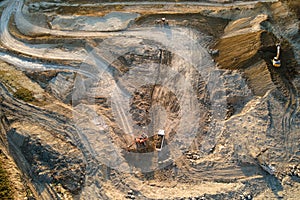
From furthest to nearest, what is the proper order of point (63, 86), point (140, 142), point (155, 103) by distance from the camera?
point (63, 86)
point (155, 103)
point (140, 142)

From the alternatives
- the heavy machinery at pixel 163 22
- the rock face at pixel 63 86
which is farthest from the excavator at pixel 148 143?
the heavy machinery at pixel 163 22

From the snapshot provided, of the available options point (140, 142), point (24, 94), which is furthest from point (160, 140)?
point (24, 94)

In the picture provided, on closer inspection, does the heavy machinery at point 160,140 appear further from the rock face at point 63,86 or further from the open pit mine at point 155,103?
the rock face at point 63,86

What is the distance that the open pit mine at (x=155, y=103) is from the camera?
2022 centimetres

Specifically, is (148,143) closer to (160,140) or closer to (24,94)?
(160,140)

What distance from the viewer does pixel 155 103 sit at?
23438 mm

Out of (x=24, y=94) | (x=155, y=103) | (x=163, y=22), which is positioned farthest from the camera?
(x=163, y=22)

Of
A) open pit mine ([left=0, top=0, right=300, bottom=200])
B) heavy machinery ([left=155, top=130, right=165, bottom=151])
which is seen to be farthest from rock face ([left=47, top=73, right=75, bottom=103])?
heavy machinery ([left=155, top=130, right=165, bottom=151])

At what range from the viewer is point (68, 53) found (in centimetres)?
2623

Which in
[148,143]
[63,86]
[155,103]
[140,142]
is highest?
[63,86]

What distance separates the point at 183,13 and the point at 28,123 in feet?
52.5

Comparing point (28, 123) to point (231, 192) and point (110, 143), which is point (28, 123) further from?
point (231, 192)

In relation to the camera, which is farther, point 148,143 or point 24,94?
point 24,94

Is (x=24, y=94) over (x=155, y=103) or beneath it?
over
